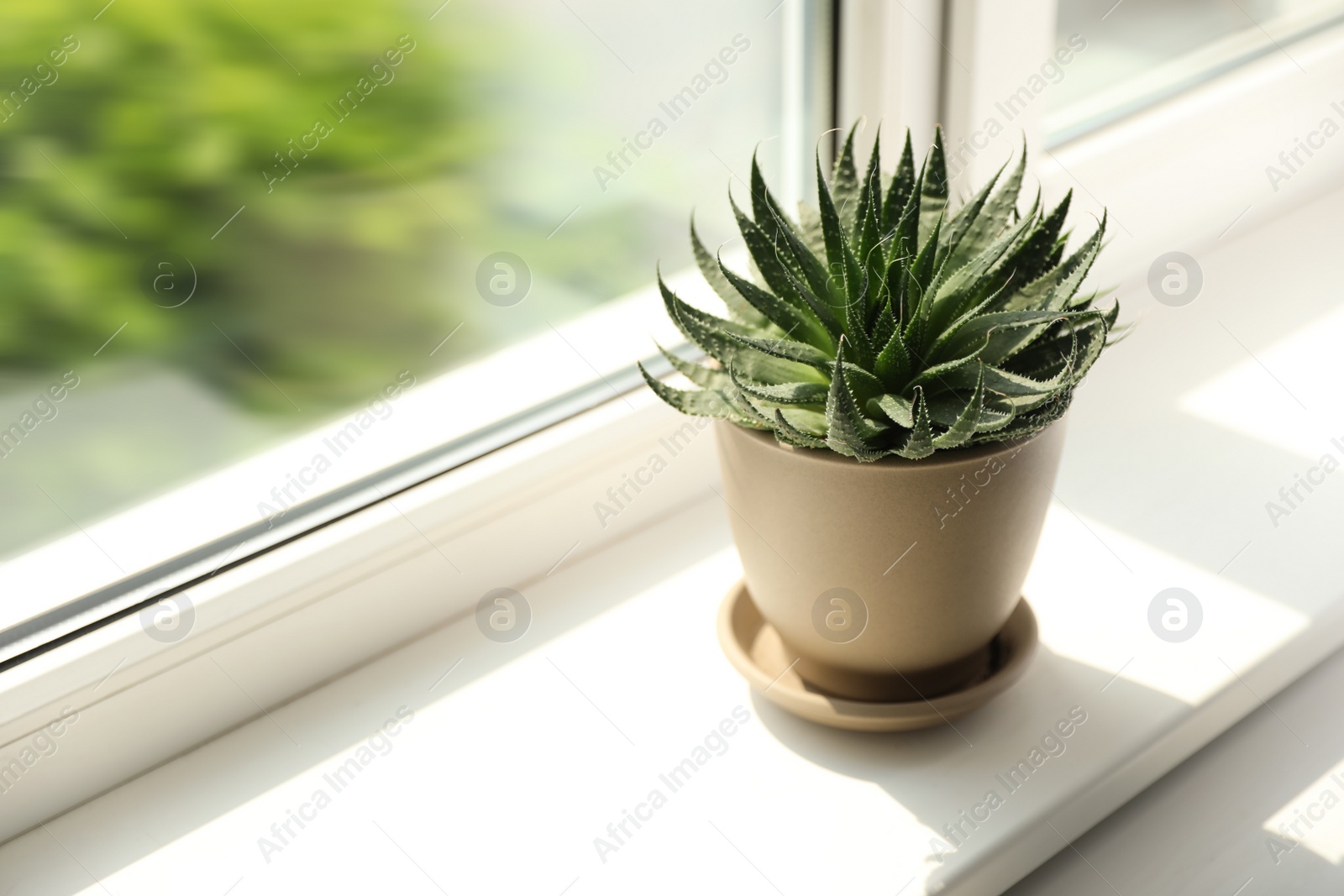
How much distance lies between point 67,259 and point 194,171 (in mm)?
103

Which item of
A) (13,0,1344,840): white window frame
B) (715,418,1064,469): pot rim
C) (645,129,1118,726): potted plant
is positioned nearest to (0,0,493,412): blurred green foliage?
(13,0,1344,840): white window frame

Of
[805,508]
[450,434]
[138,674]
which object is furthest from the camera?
[450,434]

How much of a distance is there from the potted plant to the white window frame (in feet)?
0.86

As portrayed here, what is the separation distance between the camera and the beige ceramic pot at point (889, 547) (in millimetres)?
738

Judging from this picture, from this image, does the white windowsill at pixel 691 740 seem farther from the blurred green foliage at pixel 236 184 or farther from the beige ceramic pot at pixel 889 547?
the blurred green foliage at pixel 236 184

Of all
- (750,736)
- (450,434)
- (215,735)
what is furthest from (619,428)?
(215,735)

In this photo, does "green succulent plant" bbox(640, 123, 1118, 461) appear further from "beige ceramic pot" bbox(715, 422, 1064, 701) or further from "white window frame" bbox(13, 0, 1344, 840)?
"white window frame" bbox(13, 0, 1344, 840)

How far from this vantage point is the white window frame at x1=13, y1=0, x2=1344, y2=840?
857 mm

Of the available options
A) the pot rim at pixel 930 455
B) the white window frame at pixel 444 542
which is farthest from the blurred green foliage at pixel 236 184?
the pot rim at pixel 930 455

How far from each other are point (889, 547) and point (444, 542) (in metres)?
0.40

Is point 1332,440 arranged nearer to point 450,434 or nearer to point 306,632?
point 450,434

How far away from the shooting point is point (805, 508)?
2.50ft

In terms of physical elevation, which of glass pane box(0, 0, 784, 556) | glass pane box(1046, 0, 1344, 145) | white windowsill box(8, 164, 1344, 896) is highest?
glass pane box(0, 0, 784, 556)

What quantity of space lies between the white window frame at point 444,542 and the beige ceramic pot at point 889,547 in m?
0.26
